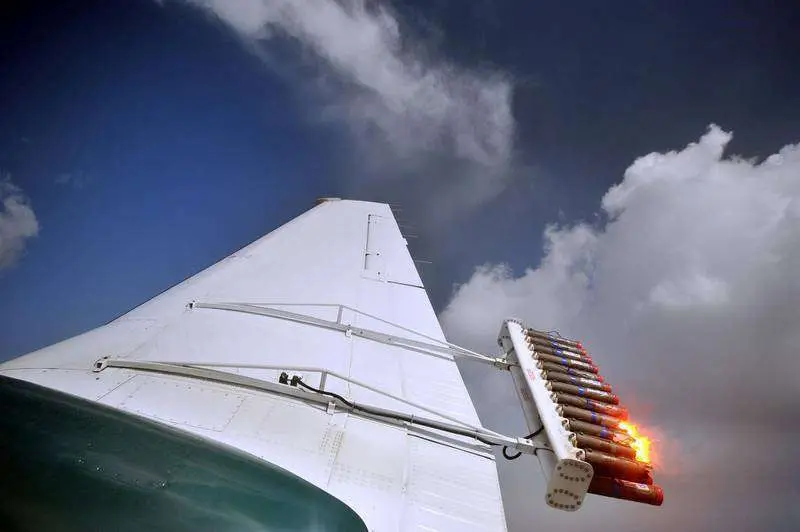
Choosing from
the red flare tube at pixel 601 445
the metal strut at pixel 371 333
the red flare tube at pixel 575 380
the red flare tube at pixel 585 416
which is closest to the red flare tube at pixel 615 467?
the red flare tube at pixel 601 445

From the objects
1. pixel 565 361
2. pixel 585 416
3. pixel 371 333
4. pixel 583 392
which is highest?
pixel 371 333

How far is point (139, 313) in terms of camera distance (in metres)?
5.77

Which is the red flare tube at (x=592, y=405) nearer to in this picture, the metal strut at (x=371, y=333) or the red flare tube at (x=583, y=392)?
the red flare tube at (x=583, y=392)

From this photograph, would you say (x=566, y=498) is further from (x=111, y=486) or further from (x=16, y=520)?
(x=16, y=520)

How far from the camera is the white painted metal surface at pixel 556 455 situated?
14.3 ft

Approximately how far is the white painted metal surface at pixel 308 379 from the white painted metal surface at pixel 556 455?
0.73 metres

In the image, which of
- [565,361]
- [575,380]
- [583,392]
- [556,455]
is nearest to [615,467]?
[556,455]

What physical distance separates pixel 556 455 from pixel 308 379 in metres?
3.37

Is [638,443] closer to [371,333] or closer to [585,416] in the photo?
[585,416]

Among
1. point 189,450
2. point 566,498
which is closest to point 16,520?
point 189,450

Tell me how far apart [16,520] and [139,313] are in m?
4.46

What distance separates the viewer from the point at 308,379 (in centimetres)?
517

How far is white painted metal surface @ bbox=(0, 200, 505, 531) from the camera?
12.6 feet

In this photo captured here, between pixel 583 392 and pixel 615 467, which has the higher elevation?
pixel 583 392
